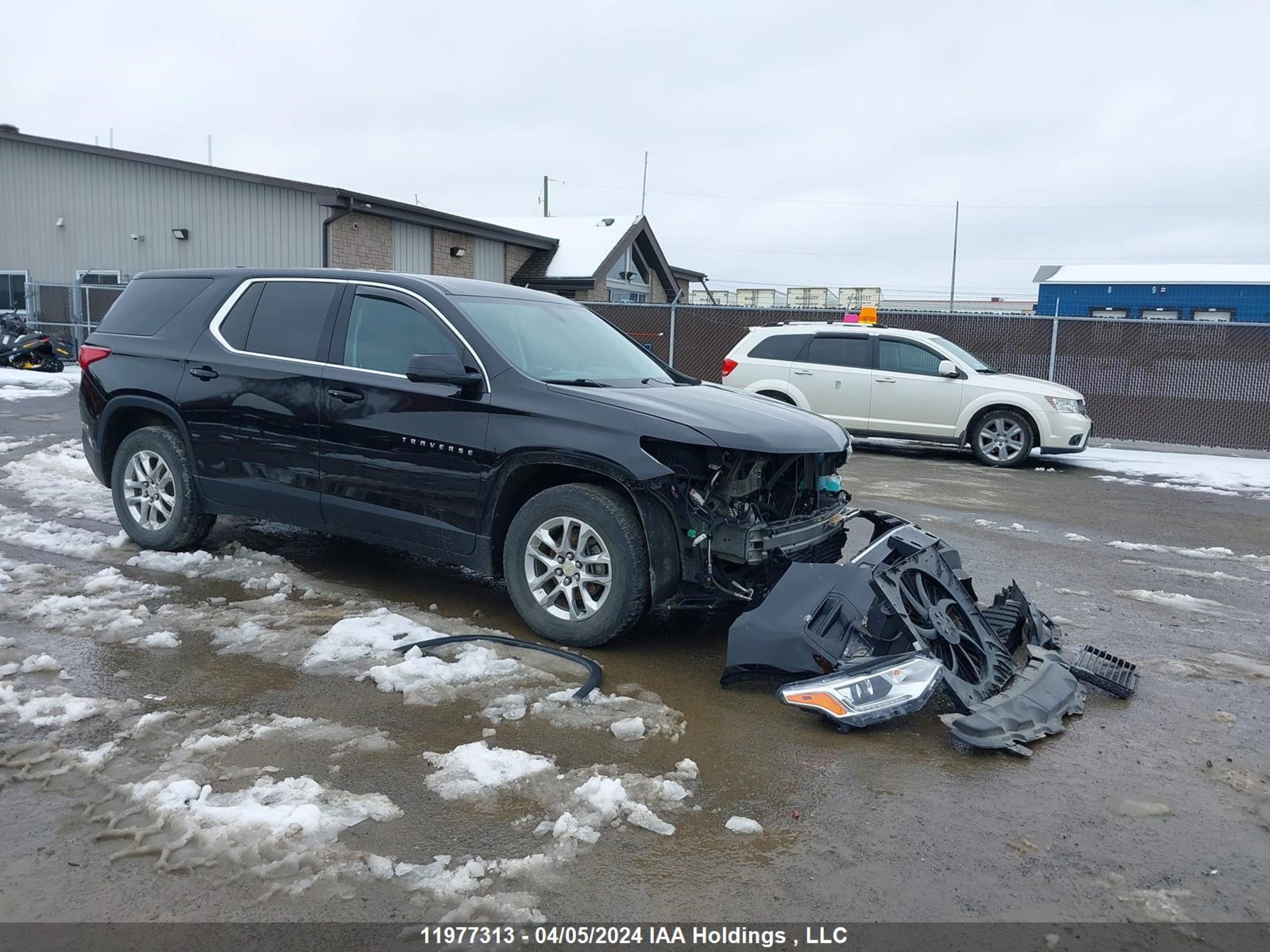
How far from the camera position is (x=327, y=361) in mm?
5727

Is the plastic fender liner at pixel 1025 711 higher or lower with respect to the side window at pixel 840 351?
lower

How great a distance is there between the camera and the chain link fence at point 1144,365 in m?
15.1

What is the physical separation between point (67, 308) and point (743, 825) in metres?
25.4

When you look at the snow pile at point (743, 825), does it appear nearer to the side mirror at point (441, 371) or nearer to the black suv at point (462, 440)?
the black suv at point (462, 440)

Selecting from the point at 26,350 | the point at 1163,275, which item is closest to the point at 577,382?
the point at 26,350

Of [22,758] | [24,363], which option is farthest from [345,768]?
[24,363]

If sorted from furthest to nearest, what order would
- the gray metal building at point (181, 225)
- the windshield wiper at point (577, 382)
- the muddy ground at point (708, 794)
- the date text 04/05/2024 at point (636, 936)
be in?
the gray metal building at point (181, 225) → the windshield wiper at point (577, 382) → the muddy ground at point (708, 794) → the date text 04/05/2024 at point (636, 936)

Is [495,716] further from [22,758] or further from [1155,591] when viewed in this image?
[1155,591]

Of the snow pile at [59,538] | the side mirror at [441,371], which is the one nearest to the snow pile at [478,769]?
the side mirror at [441,371]

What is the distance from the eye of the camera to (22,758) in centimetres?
362

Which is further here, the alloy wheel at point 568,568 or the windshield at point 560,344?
the windshield at point 560,344

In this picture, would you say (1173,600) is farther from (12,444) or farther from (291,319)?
(12,444)

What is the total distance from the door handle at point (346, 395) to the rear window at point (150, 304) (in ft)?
5.01

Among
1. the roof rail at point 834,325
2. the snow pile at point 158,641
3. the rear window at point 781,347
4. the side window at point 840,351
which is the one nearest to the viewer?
the snow pile at point 158,641
